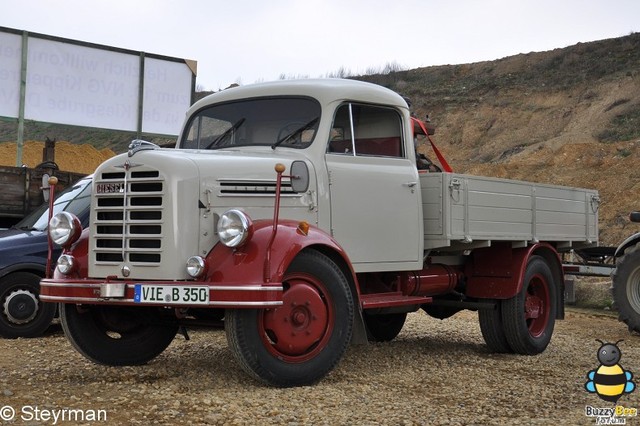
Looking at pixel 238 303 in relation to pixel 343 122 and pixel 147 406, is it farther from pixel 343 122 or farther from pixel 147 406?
pixel 343 122

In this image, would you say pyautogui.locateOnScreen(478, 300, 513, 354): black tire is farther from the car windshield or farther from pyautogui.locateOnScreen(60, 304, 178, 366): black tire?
the car windshield

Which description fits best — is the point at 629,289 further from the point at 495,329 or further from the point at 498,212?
the point at 498,212

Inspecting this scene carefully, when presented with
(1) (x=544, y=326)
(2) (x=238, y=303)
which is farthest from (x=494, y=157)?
(2) (x=238, y=303)

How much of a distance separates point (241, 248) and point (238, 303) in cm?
46

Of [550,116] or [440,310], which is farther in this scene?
[550,116]

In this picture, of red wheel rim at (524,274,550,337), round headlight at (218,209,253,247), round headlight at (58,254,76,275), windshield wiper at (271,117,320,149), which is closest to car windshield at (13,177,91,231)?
round headlight at (58,254,76,275)

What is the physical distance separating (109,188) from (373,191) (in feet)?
7.40

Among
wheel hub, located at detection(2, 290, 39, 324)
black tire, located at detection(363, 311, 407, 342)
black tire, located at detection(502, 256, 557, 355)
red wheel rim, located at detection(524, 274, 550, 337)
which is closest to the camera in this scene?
black tire, located at detection(502, 256, 557, 355)

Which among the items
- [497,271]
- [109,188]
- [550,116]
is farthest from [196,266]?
[550,116]

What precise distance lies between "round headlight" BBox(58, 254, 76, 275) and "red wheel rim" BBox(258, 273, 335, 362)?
1595 mm

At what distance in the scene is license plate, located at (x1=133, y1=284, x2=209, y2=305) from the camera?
214 inches

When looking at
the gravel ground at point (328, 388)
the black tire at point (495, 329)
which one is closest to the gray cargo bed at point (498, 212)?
the black tire at point (495, 329)

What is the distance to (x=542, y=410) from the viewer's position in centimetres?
550

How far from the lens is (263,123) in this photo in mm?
7074
